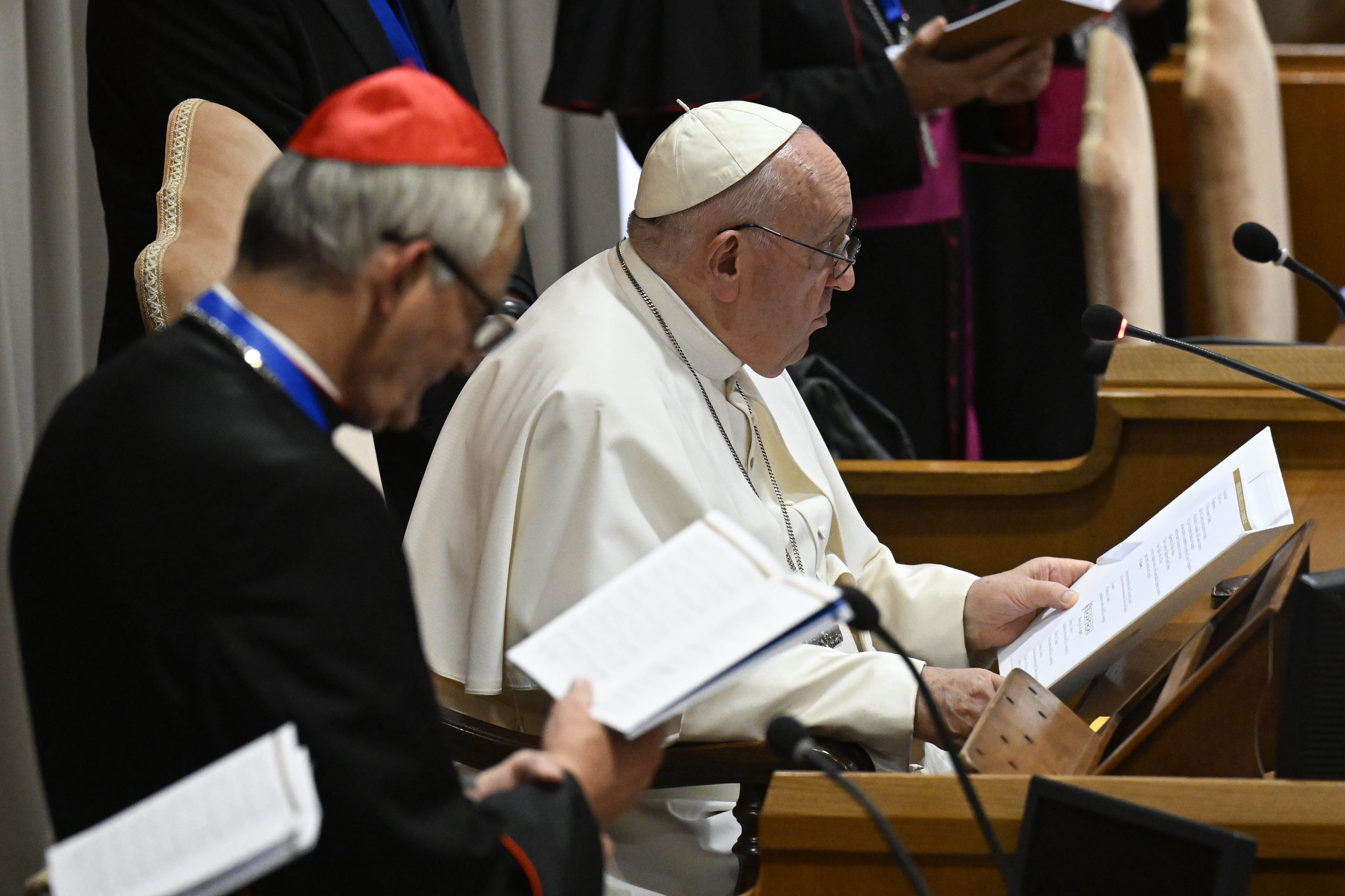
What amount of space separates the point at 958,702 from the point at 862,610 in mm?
901

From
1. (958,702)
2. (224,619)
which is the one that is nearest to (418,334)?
(224,619)

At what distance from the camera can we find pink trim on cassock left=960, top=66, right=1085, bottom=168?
14.0 ft

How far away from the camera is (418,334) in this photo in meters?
1.40

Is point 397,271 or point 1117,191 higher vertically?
point 397,271

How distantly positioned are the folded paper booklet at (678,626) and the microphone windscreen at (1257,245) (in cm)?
142

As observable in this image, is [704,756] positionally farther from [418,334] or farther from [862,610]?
[418,334]

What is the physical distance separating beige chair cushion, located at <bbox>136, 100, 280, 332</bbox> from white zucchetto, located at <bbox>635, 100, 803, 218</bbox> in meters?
0.65

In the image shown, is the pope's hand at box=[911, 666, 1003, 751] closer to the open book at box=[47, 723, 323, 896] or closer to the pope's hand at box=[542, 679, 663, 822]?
the pope's hand at box=[542, 679, 663, 822]

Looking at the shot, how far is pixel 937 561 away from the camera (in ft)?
10.2

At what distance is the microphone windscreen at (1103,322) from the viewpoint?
2336 mm

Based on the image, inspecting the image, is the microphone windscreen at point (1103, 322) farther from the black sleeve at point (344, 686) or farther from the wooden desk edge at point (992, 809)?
the black sleeve at point (344, 686)

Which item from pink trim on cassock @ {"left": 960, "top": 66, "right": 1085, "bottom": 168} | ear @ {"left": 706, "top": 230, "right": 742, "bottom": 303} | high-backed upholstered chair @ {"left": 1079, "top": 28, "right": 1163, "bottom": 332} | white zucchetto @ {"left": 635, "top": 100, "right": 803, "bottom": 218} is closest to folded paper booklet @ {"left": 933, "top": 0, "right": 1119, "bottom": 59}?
high-backed upholstered chair @ {"left": 1079, "top": 28, "right": 1163, "bottom": 332}

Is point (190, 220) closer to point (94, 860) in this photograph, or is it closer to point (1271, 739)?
point (94, 860)

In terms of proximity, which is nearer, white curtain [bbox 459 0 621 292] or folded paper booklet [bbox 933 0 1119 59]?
folded paper booklet [bbox 933 0 1119 59]
